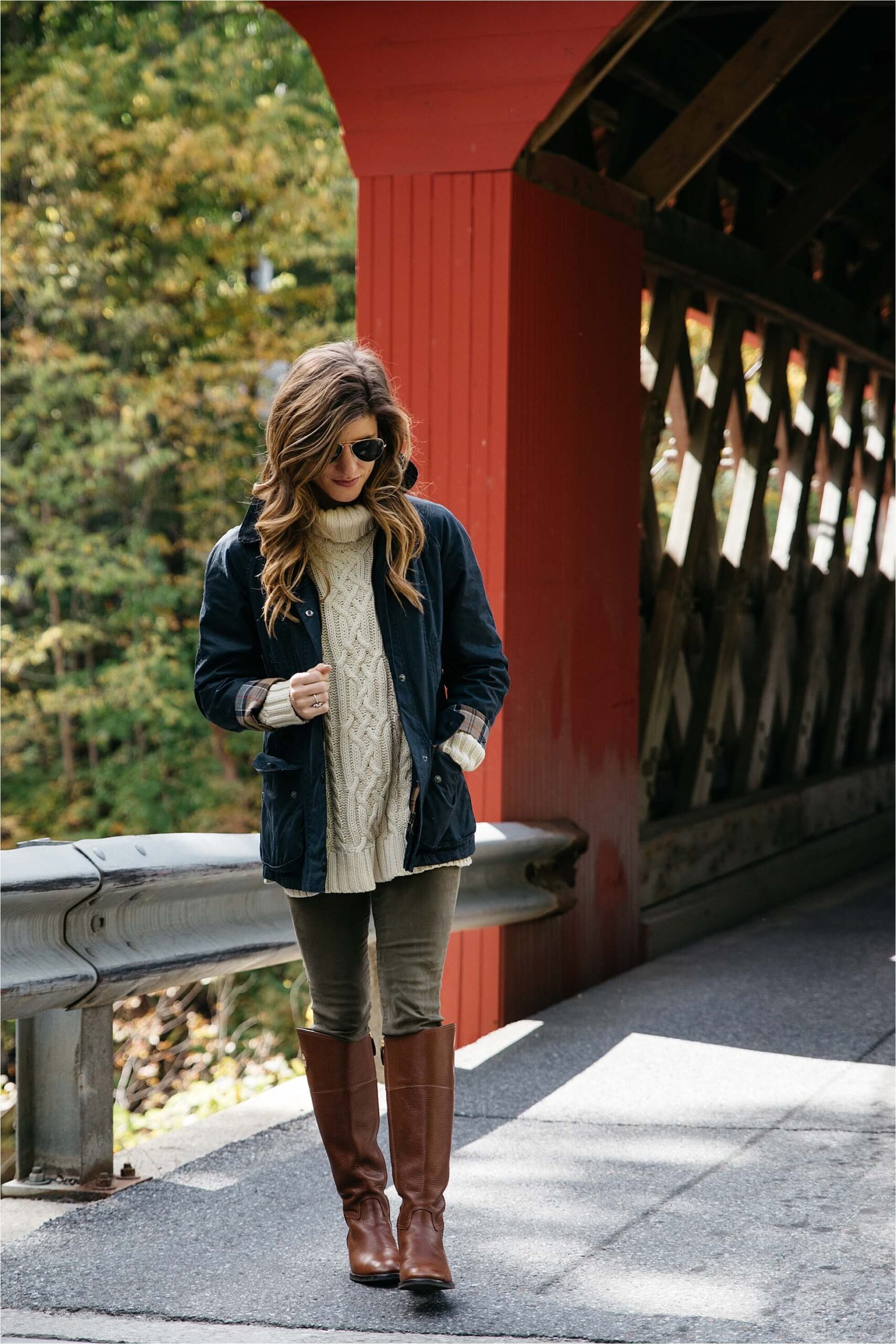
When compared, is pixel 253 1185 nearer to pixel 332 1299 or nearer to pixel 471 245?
pixel 332 1299

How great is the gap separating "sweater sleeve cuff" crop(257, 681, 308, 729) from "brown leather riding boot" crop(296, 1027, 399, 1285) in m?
0.61

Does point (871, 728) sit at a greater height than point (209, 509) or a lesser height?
lesser

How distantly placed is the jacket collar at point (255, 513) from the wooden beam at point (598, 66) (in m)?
2.12

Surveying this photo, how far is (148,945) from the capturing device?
355cm

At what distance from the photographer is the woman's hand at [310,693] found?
9.45ft

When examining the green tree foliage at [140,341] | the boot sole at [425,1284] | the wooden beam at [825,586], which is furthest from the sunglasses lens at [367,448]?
the green tree foliage at [140,341]

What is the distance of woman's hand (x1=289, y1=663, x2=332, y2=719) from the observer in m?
2.88

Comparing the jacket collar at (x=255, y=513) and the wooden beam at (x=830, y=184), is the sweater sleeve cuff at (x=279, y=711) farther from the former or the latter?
the wooden beam at (x=830, y=184)

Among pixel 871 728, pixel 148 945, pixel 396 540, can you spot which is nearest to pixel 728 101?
pixel 396 540

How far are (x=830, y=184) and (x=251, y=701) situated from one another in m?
5.04

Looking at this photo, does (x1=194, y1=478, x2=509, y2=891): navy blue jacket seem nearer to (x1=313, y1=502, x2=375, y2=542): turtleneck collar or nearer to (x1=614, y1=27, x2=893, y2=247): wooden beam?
(x1=313, y1=502, x2=375, y2=542): turtleneck collar

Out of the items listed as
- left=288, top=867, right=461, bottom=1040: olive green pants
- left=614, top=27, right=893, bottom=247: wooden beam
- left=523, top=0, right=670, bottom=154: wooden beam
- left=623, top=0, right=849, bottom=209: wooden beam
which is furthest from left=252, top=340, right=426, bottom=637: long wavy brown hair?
left=614, top=27, right=893, bottom=247: wooden beam

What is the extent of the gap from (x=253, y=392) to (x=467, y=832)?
1267 cm

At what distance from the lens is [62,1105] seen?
3455 mm
